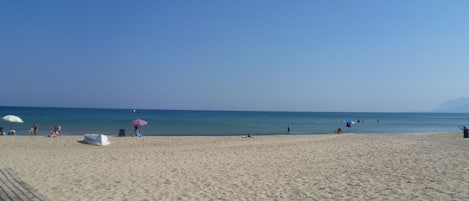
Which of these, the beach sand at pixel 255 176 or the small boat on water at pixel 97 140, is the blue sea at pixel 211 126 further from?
the beach sand at pixel 255 176

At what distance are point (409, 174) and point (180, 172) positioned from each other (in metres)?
6.85

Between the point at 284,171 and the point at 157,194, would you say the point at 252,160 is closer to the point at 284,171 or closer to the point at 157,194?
the point at 284,171

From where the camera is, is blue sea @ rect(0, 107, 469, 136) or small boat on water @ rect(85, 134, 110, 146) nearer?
small boat on water @ rect(85, 134, 110, 146)

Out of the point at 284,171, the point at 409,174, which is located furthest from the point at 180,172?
the point at 409,174

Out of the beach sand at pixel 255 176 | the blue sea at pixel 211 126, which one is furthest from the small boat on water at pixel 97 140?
the blue sea at pixel 211 126

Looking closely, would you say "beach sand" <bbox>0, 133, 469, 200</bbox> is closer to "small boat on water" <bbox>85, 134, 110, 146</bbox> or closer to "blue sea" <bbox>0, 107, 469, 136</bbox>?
"small boat on water" <bbox>85, 134, 110, 146</bbox>

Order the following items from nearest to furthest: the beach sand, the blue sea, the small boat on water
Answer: the beach sand, the small boat on water, the blue sea

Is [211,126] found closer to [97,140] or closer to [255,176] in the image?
[97,140]

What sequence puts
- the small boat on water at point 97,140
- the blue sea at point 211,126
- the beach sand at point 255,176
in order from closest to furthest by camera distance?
the beach sand at point 255,176 < the small boat on water at point 97,140 < the blue sea at point 211,126

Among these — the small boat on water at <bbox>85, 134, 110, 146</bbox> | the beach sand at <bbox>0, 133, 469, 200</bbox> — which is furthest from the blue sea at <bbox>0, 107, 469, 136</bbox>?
the beach sand at <bbox>0, 133, 469, 200</bbox>

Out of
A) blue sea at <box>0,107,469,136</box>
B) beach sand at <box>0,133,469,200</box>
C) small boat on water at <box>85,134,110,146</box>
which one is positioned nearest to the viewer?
beach sand at <box>0,133,469,200</box>

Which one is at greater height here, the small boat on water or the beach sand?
the small boat on water

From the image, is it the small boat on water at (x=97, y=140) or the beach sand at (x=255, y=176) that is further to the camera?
the small boat on water at (x=97, y=140)

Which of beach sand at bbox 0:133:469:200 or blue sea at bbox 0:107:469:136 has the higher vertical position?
blue sea at bbox 0:107:469:136
